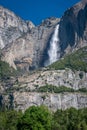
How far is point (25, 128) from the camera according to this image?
122 meters

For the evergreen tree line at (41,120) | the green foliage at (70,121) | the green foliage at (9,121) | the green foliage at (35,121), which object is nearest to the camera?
the green foliage at (35,121)

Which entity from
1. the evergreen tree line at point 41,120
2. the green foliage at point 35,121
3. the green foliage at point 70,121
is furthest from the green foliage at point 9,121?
the green foliage at point 35,121

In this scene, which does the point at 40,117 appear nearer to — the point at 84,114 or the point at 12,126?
the point at 12,126

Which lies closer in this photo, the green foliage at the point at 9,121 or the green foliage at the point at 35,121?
the green foliage at the point at 35,121

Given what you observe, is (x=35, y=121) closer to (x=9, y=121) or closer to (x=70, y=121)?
(x=9, y=121)

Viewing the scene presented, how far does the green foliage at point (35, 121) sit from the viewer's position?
122 meters

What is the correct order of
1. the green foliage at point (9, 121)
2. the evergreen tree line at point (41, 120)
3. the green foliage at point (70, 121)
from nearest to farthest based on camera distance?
1. the evergreen tree line at point (41, 120)
2. the green foliage at point (70, 121)
3. the green foliage at point (9, 121)

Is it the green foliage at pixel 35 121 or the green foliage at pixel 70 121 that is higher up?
the green foliage at pixel 70 121

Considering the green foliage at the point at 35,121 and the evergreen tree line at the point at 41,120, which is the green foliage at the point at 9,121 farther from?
the green foliage at the point at 35,121

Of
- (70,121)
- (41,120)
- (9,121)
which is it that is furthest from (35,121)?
(70,121)

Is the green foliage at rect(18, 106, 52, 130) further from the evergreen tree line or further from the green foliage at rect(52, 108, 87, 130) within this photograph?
the green foliage at rect(52, 108, 87, 130)

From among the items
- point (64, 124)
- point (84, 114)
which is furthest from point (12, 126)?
point (84, 114)

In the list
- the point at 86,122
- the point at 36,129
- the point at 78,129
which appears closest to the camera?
the point at 36,129

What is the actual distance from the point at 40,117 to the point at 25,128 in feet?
19.1
